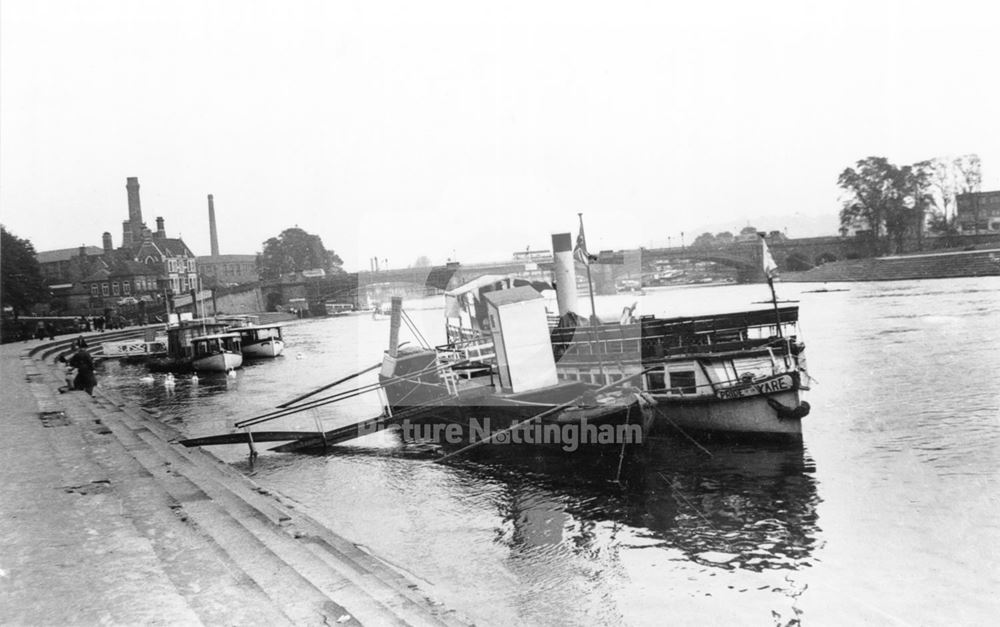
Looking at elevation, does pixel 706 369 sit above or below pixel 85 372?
below

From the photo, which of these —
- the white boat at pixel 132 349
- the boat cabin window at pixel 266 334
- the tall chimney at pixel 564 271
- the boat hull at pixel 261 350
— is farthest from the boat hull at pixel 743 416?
the white boat at pixel 132 349

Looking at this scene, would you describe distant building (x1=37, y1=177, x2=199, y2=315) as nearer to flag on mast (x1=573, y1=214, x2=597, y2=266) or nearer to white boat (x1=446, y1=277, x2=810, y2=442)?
flag on mast (x1=573, y1=214, x2=597, y2=266)

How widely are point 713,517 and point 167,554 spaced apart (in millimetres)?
8209

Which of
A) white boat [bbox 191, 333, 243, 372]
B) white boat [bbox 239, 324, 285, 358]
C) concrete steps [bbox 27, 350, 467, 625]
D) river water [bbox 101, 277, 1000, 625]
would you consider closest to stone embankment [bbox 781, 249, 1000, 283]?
river water [bbox 101, 277, 1000, 625]

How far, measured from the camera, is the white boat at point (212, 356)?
4047cm

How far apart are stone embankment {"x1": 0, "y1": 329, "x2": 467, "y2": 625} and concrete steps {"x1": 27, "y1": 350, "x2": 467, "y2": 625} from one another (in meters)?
0.02

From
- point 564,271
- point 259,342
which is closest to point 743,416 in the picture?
point 564,271

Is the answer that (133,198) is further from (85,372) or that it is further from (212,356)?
(85,372)

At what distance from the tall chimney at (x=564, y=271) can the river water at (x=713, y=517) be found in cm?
521

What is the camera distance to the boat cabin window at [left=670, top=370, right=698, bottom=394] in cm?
1722

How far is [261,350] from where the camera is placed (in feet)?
158

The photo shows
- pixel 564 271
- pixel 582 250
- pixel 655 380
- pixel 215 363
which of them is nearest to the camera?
pixel 655 380

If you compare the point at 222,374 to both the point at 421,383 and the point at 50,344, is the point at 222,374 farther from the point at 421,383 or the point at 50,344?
the point at 421,383

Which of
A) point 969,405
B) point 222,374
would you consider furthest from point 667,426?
point 222,374
